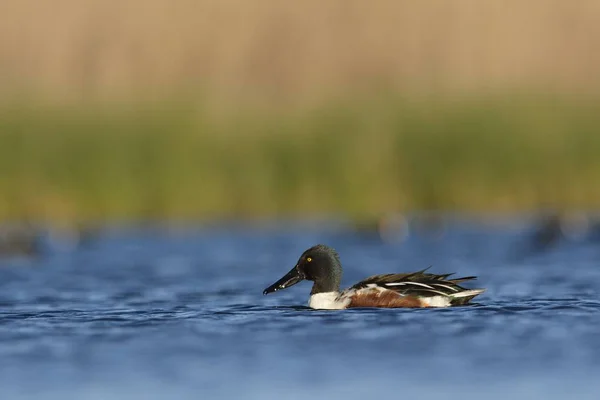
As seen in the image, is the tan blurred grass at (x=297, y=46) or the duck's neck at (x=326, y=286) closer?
the duck's neck at (x=326, y=286)

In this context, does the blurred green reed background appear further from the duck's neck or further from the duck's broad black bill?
the duck's neck

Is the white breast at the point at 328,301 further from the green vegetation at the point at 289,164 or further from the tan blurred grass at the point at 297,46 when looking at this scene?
the tan blurred grass at the point at 297,46

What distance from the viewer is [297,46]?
1362 inches

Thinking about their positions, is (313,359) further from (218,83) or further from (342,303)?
(218,83)

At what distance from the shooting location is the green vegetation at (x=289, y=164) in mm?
23734

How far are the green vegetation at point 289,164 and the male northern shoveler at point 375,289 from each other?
407 inches

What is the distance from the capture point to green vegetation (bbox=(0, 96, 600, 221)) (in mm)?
23734

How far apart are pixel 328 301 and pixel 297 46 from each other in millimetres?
21743

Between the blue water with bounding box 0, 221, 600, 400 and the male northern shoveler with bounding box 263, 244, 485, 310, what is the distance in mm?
223

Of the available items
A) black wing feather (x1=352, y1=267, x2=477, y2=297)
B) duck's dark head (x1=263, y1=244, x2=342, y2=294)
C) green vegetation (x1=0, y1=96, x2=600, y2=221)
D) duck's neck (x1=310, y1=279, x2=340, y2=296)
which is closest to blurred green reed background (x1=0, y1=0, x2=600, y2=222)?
green vegetation (x1=0, y1=96, x2=600, y2=221)

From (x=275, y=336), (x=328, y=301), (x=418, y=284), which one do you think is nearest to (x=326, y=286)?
(x=328, y=301)

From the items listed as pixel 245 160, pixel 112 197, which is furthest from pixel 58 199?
pixel 245 160

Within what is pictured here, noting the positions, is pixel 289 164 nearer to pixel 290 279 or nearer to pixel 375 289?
pixel 290 279

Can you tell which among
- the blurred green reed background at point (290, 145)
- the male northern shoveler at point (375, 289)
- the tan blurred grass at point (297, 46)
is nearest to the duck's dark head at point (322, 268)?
the male northern shoveler at point (375, 289)
